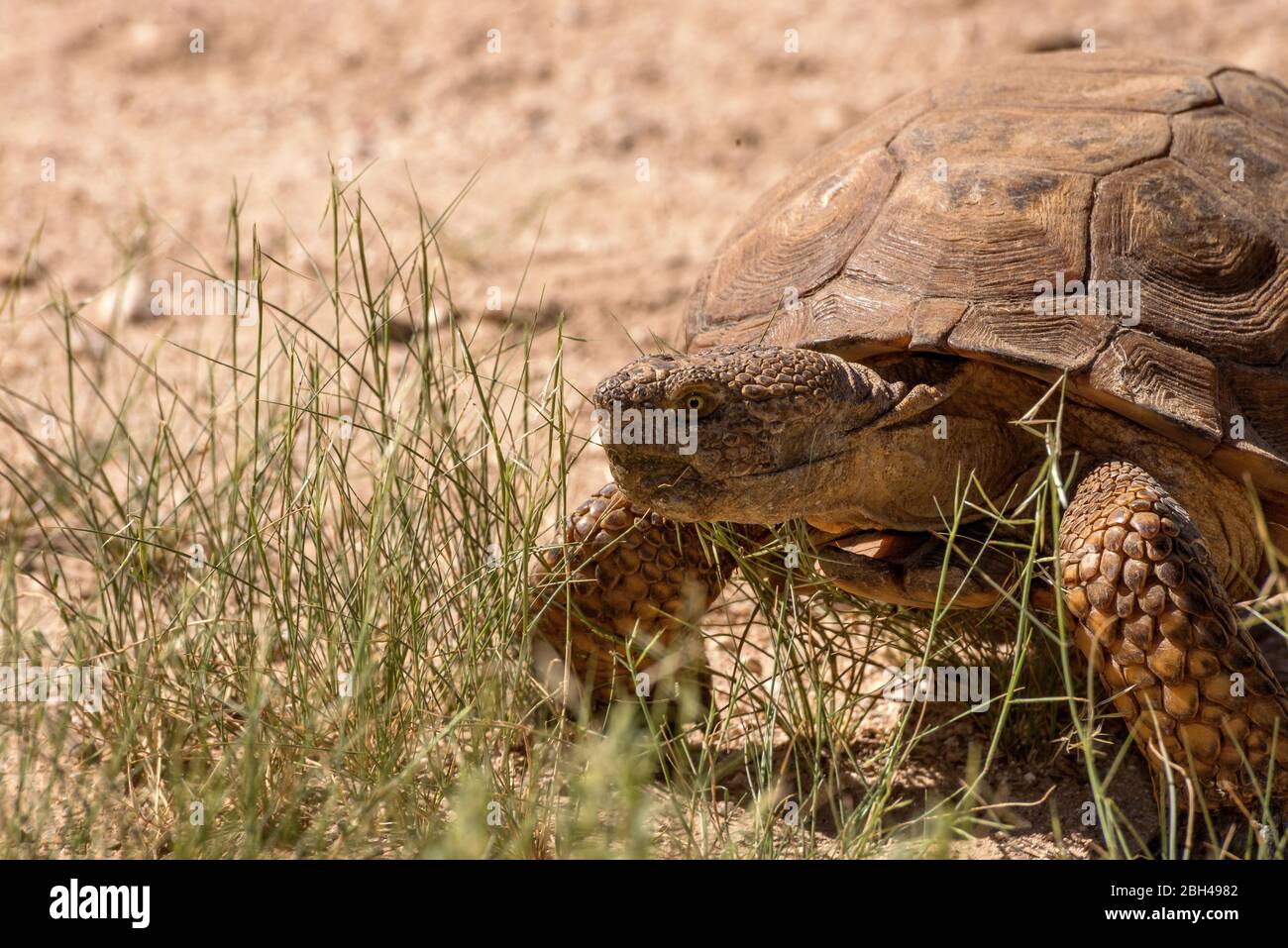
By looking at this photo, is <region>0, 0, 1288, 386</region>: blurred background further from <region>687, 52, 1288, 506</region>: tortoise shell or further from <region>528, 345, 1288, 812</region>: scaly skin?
<region>528, 345, 1288, 812</region>: scaly skin

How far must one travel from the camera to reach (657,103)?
853cm

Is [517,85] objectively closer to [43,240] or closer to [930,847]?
[43,240]

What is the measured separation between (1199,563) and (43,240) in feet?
19.7

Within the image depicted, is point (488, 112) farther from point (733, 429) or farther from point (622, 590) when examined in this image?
point (733, 429)

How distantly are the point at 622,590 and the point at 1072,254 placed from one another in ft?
4.78

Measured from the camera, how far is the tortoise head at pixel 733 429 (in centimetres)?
296

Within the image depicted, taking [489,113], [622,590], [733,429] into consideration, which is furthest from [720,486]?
[489,113]

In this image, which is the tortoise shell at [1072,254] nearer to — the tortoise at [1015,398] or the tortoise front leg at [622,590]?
the tortoise at [1015,398]

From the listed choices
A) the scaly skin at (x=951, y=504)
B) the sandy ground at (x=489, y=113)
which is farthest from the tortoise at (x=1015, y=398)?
the sandy ground at (x=489, y=113)

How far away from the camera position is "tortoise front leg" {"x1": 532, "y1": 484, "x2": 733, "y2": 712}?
3.58 meters

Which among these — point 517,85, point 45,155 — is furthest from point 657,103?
point 45,155

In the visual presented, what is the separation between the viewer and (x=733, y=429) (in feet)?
9.98

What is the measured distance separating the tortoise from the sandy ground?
250 cm

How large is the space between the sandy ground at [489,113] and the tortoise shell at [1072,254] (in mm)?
2333
